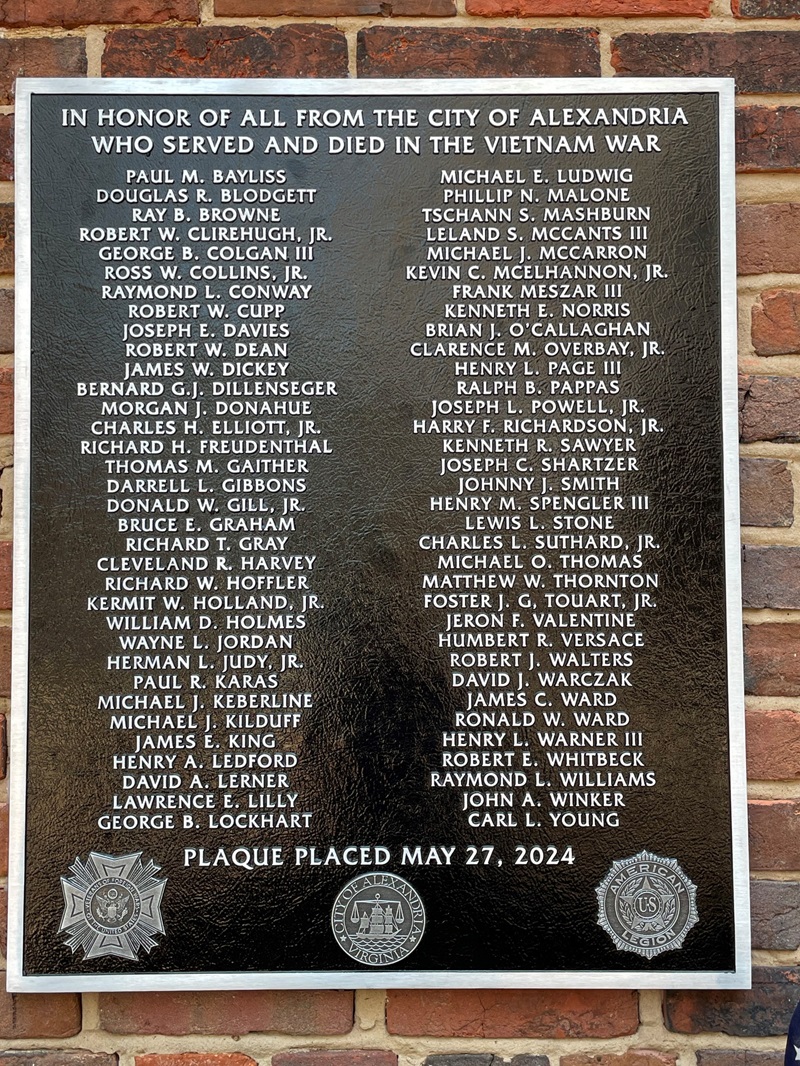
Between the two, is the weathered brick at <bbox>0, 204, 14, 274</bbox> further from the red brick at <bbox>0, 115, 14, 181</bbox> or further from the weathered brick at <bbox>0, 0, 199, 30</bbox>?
the weathered brick at <bbox>0, 0, 199, 30</bbox>

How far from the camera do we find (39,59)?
2043 millimetres

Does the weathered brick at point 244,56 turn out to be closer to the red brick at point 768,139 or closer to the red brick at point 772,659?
the red brick at point 768,139

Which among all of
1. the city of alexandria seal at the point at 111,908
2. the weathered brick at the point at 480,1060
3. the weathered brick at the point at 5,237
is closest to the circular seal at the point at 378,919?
Answer: the weathered brick at the point at 480,1060

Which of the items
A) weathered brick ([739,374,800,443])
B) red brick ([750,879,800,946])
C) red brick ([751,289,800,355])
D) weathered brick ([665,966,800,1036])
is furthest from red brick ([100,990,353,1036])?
red brick ([751,289,800,355])

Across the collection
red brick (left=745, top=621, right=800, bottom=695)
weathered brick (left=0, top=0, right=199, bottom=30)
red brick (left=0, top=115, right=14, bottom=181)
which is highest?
weathered brick (left=0, top=0, right=199, bottom=30)

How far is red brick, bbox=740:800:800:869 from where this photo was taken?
1957 millimetres

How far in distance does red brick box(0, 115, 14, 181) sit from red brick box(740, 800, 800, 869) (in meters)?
2.01

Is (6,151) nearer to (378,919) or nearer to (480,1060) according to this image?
(378,919)

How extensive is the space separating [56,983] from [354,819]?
2.13 ft

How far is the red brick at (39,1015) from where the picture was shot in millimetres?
1929

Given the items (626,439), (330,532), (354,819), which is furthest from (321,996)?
(626,439)

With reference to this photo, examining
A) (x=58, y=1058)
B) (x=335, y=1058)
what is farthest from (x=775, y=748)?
(x=58, y=1058)

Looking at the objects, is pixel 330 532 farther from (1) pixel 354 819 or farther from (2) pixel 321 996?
(2) pixel 321 996

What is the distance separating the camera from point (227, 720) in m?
1.91
